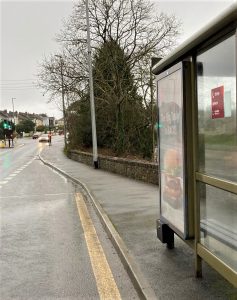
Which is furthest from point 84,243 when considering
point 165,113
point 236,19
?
point 236,19

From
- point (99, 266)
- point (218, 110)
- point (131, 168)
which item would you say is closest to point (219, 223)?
point (218, 110)

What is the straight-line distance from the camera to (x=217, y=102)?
12.3 feet

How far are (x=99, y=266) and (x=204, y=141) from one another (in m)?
2.27

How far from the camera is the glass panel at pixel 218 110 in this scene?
11.5 feet

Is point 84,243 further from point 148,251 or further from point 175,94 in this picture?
point 175,94

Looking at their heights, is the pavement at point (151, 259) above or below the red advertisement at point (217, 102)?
below

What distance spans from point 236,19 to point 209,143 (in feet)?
4.10

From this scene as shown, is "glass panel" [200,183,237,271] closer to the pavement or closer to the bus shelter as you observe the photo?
the bus shelter

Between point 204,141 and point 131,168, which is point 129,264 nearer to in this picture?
point 204,141

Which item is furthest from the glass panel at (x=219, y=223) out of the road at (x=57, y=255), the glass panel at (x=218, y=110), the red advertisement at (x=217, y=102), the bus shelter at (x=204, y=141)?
the road at (x=57, y=255)

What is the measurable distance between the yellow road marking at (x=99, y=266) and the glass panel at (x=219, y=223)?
3.54 feet

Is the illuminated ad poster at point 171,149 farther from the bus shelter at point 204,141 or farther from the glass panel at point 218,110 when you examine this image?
the glass panel at point 218,110

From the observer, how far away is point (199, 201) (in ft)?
14.2

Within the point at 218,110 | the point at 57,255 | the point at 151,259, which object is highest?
the point at 218,110
